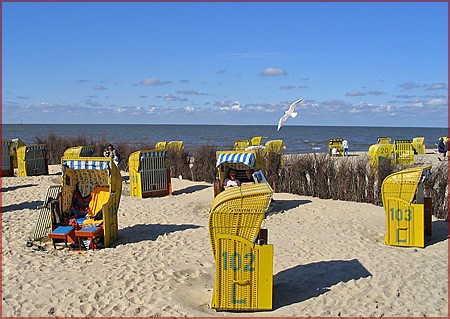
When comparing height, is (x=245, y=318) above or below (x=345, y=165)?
below

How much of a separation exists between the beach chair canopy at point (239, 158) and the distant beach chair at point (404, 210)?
3495 millimetres

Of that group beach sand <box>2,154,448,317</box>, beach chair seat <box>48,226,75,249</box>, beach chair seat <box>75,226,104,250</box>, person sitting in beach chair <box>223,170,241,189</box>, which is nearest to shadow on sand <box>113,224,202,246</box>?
beach sand <box>2,154,448,317</box>

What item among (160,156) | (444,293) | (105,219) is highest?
(160,156)

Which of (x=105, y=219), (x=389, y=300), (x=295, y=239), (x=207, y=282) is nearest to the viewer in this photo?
(x=389, y=300)

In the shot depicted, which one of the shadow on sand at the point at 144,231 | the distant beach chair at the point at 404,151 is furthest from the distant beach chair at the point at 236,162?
the distant beach chair at the point at 404,151

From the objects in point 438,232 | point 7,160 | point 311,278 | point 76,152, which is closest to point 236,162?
Answer: point 438,232

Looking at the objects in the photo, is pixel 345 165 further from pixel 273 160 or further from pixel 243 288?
pixel 243 288

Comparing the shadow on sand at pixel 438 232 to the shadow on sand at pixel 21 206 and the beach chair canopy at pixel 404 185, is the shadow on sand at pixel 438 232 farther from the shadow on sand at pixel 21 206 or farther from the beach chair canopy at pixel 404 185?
the shadow on sand at pixel 21 206

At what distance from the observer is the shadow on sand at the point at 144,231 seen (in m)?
10.0

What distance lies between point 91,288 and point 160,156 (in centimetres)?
866

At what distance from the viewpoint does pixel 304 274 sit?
7996 millimetres

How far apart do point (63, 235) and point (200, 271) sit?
2711 millimetres

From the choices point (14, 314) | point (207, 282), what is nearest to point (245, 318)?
point (207, 282)

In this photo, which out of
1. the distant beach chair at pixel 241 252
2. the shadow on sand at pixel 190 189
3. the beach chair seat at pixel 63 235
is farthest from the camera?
the shadow on sand at pixel 190 189
